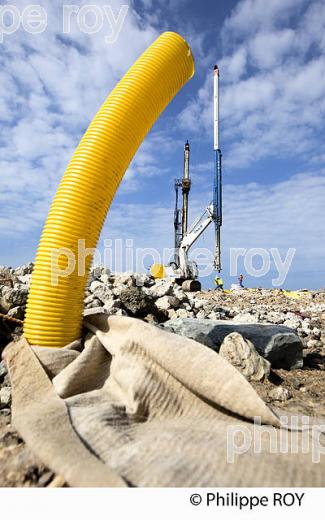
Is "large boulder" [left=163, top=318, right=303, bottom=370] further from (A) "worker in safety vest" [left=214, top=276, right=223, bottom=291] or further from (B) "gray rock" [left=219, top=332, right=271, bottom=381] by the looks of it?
(A) "worker in safety vest" [left=214, top=276, right=223, bottom=291]

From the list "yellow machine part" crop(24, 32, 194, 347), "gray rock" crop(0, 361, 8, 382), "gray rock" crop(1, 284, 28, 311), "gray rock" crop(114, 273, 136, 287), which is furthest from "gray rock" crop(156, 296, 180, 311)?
"gray rock" crop(0, 361, 8, 382)

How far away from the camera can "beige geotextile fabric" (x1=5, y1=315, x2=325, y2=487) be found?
4.80 ft

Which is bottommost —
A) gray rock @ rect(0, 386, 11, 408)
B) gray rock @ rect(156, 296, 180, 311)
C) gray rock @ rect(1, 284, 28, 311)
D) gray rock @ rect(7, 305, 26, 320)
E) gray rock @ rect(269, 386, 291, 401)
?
gray rock @ rect(269, 386, 291, 401)

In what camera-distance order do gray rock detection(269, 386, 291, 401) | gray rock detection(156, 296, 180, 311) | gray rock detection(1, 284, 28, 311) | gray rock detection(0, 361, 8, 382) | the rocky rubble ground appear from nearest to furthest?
the rocky rubble ground, gray rock detection(0, 361, 8, 382), gray rock detection(269, 386, 291, 401), gray rock detection(1, 284, 28, 311), gray rock detection(156, 296, 180, 311)

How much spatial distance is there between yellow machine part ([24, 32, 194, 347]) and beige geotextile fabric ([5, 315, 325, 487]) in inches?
8.7

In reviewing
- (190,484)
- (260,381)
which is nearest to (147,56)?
(260,381)

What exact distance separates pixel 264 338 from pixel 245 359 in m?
0.55

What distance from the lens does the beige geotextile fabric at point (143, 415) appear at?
57.6 inches

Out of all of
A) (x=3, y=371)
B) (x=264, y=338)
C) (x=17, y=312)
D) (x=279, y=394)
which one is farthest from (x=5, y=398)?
(x=264, y=338)

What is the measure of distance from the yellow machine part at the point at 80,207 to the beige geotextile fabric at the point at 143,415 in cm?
22

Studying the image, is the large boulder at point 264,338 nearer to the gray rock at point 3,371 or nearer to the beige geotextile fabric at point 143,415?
the beige geotextile fabric at point 143,415

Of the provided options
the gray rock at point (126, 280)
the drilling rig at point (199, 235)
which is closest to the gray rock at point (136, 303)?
the gray rock at point (126, 280)

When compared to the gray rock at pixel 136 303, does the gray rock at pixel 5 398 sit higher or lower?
lower

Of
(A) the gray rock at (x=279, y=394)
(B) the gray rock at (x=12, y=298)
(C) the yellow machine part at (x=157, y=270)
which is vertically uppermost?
(C) the yellow machine part at (x=157, y=270)
